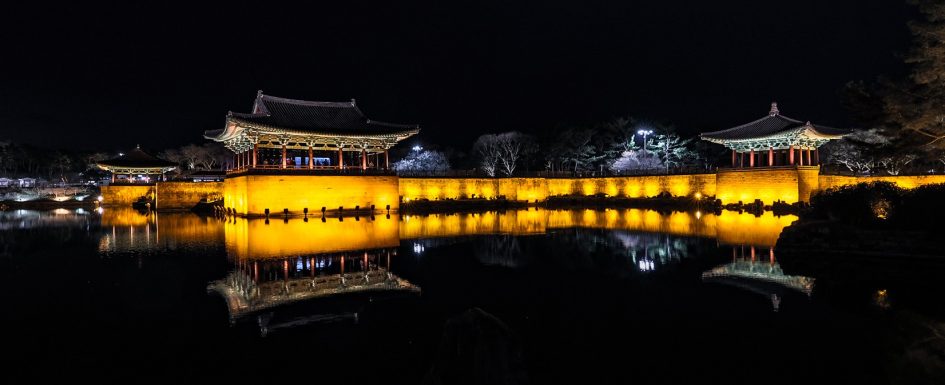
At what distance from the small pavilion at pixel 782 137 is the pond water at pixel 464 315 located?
20.9 meters

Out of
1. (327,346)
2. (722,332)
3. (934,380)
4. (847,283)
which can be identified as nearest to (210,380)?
(327,346)

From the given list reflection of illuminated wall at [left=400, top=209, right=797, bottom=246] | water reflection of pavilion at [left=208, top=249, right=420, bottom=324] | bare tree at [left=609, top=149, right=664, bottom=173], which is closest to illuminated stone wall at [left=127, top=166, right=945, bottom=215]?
bare tree at [left=609, top=149, right=664, bottom=173]

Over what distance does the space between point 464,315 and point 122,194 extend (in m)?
45.4

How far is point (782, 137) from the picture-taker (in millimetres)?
32188

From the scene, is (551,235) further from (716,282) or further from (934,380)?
(934,380)

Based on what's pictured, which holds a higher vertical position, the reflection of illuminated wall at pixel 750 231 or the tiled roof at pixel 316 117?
the tiled roof at pixel 316 117

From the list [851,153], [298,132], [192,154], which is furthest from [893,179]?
[192,154]

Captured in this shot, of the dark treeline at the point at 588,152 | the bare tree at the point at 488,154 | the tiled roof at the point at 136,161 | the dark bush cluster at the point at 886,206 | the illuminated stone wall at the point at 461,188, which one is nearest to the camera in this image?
the dark bush cluster at the point at 886,206

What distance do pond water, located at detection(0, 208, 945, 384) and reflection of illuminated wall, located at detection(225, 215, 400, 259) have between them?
22cm

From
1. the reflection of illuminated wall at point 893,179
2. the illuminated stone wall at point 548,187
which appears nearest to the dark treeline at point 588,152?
the illuminated stone wall at point 548,187

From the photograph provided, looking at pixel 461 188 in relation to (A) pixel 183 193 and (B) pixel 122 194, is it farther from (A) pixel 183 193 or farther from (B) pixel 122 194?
(B) pixel 122 194

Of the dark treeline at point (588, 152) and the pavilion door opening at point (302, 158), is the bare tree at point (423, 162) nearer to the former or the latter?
the dark treeline at point (588, 152)

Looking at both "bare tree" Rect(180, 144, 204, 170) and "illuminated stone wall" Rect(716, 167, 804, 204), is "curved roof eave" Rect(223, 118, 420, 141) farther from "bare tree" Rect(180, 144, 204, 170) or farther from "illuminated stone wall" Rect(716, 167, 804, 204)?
"bare tree" Rect(180, 144, 204, 170)

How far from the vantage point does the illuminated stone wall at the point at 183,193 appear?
119 ft
